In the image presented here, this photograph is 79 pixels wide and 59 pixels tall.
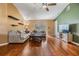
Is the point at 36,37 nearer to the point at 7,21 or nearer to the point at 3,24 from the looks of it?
the point at 7,21

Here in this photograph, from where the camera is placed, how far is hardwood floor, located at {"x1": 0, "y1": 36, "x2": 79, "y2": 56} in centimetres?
270

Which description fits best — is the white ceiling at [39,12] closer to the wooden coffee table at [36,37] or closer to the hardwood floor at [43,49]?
the wooden coffee table at [36,37]

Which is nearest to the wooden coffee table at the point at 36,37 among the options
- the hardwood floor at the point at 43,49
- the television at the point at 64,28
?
the hardwood floor at the point at 43,49

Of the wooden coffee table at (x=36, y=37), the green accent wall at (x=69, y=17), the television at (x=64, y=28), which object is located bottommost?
the wooden coffee table at (x=36, y=37)

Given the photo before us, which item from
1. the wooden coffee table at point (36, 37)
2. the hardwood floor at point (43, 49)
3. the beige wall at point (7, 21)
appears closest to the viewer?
the hardwood floor at point (43, 49)

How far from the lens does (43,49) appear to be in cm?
296

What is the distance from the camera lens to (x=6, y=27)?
10.0 feet

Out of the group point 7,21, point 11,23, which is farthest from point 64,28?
point 7,21

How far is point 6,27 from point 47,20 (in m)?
1.09

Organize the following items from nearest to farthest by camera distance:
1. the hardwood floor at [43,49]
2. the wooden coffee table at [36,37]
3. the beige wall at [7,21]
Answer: the hardwood floor at [43,49] → the beige wall at [7,21] → the wooden coffee table at [36,37]

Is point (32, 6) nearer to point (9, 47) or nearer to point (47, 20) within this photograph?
point (47, 20)

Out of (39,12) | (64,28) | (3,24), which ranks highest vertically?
(39,12)

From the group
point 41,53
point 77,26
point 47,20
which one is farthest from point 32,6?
point 77,26

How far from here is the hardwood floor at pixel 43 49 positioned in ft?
8.87
